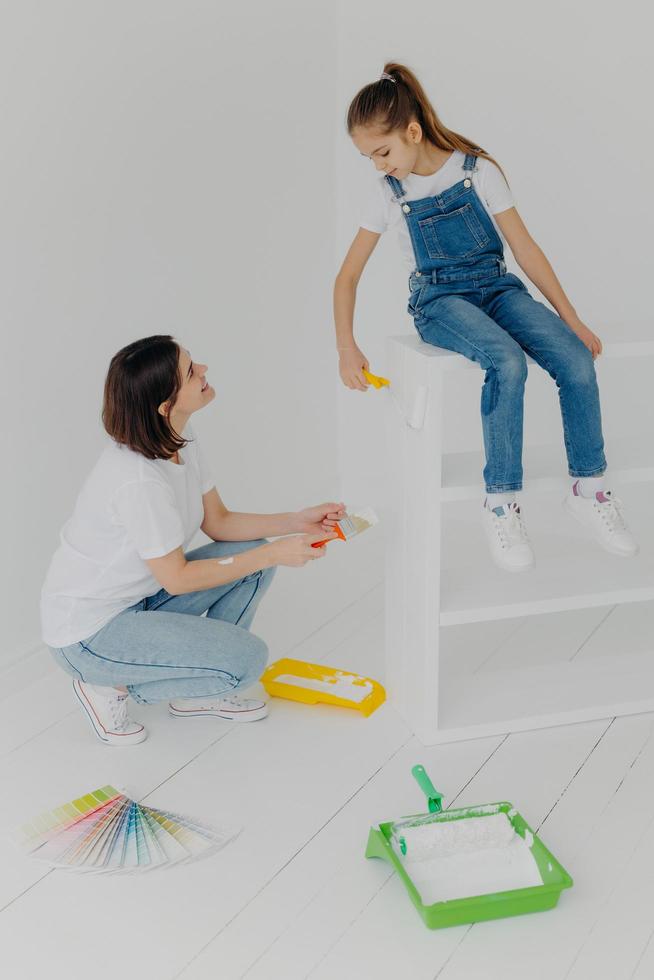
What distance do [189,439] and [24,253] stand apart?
558 millimetres

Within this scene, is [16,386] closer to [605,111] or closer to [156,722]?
[156,722]

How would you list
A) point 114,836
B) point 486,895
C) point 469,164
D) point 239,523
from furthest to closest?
point 239,523, point 469,164, point 114,836, point 486,895

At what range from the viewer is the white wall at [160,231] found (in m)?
2.53

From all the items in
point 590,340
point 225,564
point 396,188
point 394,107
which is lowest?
point 225,564

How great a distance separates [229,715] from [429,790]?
0.58m

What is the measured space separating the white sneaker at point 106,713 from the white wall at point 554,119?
64.2 inches

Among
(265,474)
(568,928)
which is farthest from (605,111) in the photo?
(568,928)

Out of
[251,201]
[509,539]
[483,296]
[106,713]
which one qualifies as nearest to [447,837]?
[509,539]

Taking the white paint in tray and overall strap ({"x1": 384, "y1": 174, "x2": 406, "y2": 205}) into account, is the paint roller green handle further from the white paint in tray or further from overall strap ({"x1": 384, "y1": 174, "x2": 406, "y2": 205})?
overall strap ({"x1": 384, "y1": 174, "x2": 406, "y2": 205})

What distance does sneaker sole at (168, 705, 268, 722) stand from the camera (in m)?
2.47

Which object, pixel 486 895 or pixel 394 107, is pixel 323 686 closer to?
pixel 486 895

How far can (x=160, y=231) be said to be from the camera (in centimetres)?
287

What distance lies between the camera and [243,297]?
3.22 metres

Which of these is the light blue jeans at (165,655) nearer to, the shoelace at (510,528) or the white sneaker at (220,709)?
the white sneaker at (220,709)
